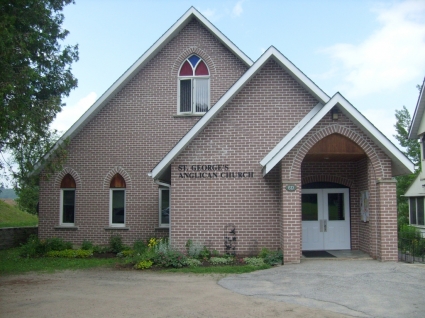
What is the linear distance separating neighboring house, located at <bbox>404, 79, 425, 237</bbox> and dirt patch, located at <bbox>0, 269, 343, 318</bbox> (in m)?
17.2

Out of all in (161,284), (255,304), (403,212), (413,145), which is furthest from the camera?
(413,145)

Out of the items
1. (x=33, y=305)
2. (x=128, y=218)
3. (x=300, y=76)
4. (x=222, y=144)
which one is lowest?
(x=33, y=305)

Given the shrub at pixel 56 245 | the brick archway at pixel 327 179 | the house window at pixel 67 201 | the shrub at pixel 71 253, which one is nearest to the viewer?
the brick archway at pixel 327 179

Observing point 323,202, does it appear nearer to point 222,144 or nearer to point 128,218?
point 222,144

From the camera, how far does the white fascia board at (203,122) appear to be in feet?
50.5

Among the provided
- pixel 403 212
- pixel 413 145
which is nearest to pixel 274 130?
pixel 403 212

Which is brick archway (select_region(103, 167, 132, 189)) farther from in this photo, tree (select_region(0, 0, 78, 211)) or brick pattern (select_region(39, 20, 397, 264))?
tree (select_region(0, 0, 78, 211))

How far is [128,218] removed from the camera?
1953 cm

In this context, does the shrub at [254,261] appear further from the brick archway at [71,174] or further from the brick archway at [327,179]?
the brick archway at [71,174]

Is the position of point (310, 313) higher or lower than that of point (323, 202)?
lower

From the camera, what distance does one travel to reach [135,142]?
1980cm

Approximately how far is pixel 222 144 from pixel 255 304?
23.4 ft

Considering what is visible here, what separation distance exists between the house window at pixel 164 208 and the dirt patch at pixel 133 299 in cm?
595

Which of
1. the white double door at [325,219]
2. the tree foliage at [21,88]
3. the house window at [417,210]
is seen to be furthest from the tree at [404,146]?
the tree foliage at [21,88]
